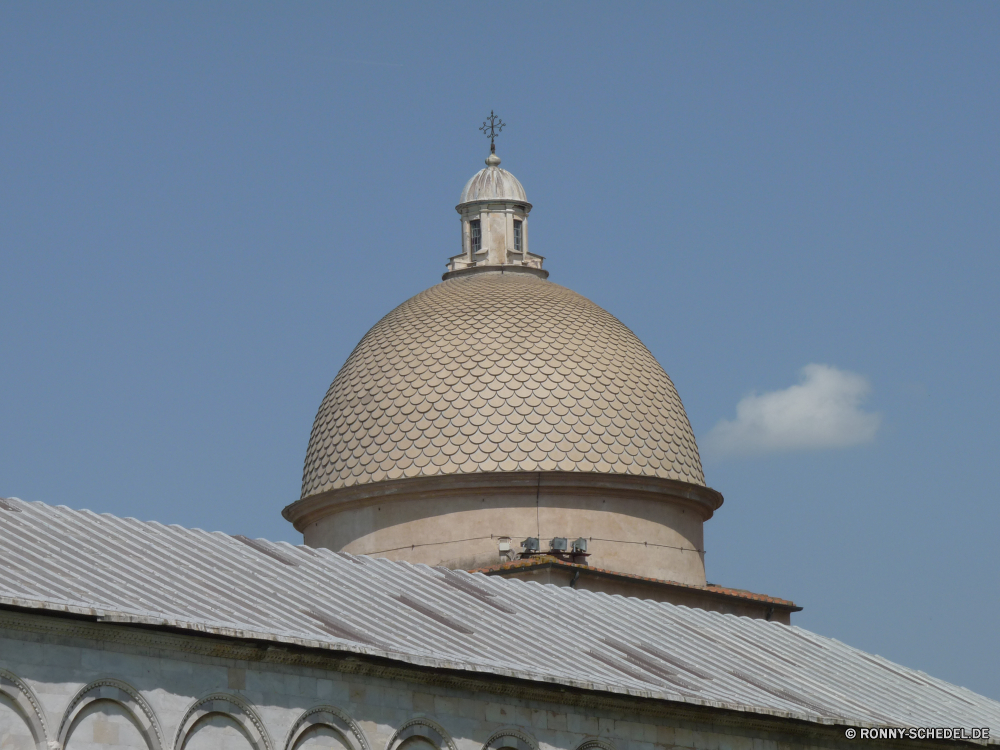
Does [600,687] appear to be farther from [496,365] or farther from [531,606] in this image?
[496,365]

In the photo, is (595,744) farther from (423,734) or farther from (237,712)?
(237,712)

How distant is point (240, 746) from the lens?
17422 mm

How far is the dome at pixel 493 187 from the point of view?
3878 cm

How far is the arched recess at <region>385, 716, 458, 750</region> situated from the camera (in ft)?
60.9

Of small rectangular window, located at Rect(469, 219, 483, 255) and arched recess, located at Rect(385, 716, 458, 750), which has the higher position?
small rectangular window, located at Rect(469, 219, 483, 255)

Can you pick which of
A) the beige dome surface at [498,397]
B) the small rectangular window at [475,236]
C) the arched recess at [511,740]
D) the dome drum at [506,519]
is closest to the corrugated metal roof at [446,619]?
the arched recess at [511,740]

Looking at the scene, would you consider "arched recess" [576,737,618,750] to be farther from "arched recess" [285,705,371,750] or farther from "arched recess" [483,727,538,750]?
"arched recess" [285,705,371,750]

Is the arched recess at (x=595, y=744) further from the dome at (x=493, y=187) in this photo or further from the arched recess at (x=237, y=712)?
the dome at (x=493, y=187)

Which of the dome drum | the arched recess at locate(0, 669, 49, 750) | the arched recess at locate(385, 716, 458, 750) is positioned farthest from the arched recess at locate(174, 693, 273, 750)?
the dome drum

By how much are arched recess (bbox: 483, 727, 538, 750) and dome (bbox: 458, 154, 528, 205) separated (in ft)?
67.5

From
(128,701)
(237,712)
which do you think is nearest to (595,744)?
(237,712)

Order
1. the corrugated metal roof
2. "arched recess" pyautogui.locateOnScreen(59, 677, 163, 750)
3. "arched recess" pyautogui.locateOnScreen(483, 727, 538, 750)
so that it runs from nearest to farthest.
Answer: "arched recess" pyautogui.locateOnScreen(59, 677, 163, 750) → the corrugated metal roof → "arched recess" pyautogui.locateOnScreen(483, 727, 538, 750)

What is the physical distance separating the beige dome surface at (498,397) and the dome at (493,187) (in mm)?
2015

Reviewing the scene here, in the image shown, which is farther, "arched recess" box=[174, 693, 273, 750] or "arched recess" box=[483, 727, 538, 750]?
"arched recess" box=[483, 727, 538, 750]
